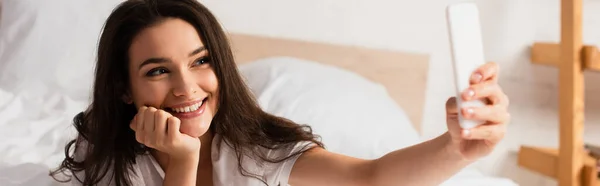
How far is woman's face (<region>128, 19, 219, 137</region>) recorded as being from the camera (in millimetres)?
866

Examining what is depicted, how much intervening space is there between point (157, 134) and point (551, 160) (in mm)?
1097

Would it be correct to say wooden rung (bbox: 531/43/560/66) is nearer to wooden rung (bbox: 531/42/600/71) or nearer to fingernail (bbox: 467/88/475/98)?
wooden rung (bbox: 531/42/600/71)

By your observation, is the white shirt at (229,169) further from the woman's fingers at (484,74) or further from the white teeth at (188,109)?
the woman's fingers at (484,74)

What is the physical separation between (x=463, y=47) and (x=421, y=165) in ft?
0.61

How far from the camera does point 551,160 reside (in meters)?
1.62

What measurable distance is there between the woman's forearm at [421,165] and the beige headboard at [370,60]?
93cm

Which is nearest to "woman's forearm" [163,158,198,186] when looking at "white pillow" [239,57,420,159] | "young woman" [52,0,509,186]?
"young woman" [52,0,509,186]

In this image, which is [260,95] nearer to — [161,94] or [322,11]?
[322,11]

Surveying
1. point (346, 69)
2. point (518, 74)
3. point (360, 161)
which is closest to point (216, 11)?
point (346, 69)

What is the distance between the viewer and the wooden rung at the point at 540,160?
162 cm

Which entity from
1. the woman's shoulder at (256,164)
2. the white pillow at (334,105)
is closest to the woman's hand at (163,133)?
the woman's shoulder at (256,164)

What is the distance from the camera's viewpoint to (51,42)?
160 centimetres

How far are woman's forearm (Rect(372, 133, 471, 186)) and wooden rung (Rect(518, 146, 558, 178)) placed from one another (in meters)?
0.88

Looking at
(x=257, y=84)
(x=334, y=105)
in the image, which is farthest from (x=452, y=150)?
(x=257, y=84)
